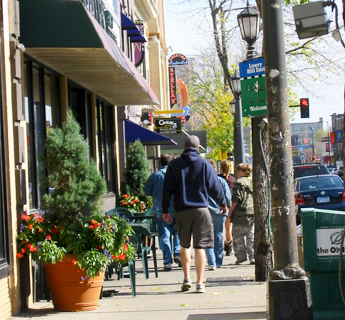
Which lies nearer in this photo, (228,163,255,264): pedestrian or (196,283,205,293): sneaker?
(196,283,205,293): sneaker

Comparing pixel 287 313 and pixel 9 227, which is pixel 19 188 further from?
pixel 287 313

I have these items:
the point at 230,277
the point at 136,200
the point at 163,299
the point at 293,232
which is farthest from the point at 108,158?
the point at 293,232

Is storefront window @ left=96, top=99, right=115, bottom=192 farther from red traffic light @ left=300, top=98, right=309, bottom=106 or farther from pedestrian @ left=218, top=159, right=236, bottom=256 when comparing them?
red traffic light @ left=300, top=98, right=309, bottom=106

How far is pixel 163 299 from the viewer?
7.79 metres

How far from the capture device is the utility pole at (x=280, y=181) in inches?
222

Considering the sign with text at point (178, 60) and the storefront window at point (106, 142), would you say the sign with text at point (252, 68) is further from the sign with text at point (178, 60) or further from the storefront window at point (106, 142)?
the sign with text at point (178, 60)

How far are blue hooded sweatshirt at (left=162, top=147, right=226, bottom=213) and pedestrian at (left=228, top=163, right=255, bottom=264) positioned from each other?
2.57 metres

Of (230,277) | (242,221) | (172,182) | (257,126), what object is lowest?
(230,277)

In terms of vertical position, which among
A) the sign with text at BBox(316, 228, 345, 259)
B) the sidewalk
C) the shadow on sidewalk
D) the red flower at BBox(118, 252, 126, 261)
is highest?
the sign with text at BBox(316, 228, 345, 259)

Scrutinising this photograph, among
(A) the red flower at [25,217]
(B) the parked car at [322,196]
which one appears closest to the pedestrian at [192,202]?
(A) the red flower at [25,217]

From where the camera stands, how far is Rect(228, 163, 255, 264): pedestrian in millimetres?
10805

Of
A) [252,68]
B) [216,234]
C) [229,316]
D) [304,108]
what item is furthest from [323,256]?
[304,108]

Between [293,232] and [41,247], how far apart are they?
2.77 metres

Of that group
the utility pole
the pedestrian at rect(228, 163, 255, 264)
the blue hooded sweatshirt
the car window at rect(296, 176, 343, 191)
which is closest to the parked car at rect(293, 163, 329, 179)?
the car window at rect(296, 176, 343, 191)
